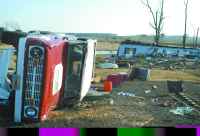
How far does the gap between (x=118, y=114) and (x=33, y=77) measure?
9.24ft

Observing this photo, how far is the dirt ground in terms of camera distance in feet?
32.6

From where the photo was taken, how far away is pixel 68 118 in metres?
10.3

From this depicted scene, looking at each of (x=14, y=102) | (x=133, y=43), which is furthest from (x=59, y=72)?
(x=133, y=43)

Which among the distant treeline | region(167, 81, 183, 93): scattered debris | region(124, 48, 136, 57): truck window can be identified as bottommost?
region(167, 81, 183, 93): scattered debris

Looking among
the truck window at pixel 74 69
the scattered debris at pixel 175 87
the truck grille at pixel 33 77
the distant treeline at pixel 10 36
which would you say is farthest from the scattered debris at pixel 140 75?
the truck grille at pixel 33 77

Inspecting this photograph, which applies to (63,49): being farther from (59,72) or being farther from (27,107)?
(27,107)

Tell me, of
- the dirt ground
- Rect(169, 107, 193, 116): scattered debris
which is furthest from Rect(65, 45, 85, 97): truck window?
Rect(169, 107, 193, 116): scattered debris

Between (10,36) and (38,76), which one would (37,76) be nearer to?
(38,76)

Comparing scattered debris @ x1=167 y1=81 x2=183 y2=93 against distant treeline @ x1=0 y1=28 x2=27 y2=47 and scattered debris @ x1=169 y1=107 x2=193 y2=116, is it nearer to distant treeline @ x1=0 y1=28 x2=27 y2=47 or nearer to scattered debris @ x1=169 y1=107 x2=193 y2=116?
scattered debris @ x1=169 y1=107 x2=193 y2=116

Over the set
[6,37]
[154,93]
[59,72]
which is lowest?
[154,93]

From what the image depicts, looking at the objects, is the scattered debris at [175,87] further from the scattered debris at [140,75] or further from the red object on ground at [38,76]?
the red object on ground at [38,76]

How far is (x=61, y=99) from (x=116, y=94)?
13.7 ft

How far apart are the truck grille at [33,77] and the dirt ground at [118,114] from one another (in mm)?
454

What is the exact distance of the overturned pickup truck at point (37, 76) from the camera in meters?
9.16
